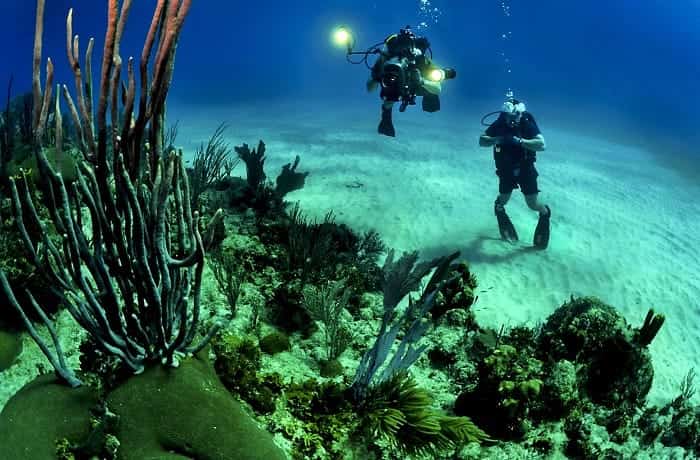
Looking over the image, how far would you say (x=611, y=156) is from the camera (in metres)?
20.6

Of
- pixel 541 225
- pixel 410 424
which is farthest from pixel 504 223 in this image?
pixel 410 424

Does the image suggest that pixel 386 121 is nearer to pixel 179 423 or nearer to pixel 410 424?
pixel 410 424

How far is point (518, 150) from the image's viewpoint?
8.07 meters

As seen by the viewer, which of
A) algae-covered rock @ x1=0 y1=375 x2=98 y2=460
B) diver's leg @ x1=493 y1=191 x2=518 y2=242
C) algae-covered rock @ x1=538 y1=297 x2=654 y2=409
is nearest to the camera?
algae-covered rock @ x1=0 y1=375 x2=98 y2=460

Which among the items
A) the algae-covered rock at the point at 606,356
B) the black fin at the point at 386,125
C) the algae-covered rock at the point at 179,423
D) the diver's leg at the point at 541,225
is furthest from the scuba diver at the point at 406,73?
the algae-covered rock at the point at 179,423

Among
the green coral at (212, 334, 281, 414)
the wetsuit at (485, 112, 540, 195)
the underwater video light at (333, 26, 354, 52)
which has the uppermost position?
the underwater video light at (333, 26, 354, 52)

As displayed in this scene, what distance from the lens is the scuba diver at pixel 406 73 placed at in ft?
24.0

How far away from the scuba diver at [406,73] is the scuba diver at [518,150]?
1.32 m

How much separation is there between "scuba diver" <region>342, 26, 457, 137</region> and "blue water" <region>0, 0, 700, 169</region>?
25.1 meters

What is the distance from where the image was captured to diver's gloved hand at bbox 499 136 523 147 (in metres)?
7.85

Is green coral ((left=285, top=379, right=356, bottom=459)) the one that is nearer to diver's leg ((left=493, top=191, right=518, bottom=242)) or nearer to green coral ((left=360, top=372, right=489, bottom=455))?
green coral ((left=360, top=372, right=489, bottom=455))

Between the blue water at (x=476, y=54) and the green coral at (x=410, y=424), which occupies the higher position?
the blue water at (x=476, y=54)

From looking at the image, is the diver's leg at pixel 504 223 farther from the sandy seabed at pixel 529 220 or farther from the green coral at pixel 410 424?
the green coral at pixel 410 424

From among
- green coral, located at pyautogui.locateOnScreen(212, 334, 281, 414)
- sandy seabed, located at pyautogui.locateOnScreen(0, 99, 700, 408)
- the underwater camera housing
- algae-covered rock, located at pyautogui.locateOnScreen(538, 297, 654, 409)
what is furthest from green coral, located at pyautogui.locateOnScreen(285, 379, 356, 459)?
the underwater camera housing
